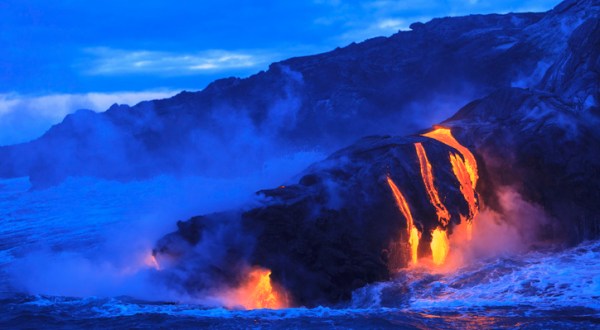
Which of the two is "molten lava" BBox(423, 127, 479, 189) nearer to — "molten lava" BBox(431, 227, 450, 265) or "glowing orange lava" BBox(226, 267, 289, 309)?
"molten lava" BBox(431, 227, 450, 265)

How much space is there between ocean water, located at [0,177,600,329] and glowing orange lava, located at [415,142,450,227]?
1651 millimetres

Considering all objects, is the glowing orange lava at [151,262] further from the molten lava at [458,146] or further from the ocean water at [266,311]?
the molten lava at [458,146]

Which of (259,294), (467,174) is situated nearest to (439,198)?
(467,174)

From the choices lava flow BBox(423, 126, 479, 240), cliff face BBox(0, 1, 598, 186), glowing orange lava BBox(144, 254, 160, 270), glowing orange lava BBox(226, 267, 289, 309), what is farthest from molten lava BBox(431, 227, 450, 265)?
cliff face BBox(0, 1, 598, 186)

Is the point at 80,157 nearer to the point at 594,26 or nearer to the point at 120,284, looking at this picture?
the point at 120,284

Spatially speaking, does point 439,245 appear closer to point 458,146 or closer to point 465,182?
point 465,182

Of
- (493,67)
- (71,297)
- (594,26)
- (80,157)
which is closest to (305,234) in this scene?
(71,297)

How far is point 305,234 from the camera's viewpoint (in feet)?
57.3

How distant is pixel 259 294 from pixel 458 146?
28.5 feet

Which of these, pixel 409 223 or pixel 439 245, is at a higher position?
pixel 409 223

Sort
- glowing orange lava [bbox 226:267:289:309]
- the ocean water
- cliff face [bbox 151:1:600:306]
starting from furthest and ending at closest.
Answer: cliff face [bbox 151:1:600:306] → glowing orange lava [bbox 226:267:289:309] → the ocean water

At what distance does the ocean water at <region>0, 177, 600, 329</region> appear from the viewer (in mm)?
13375

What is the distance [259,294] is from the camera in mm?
16750

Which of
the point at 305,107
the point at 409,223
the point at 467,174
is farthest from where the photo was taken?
the point at 305,107
